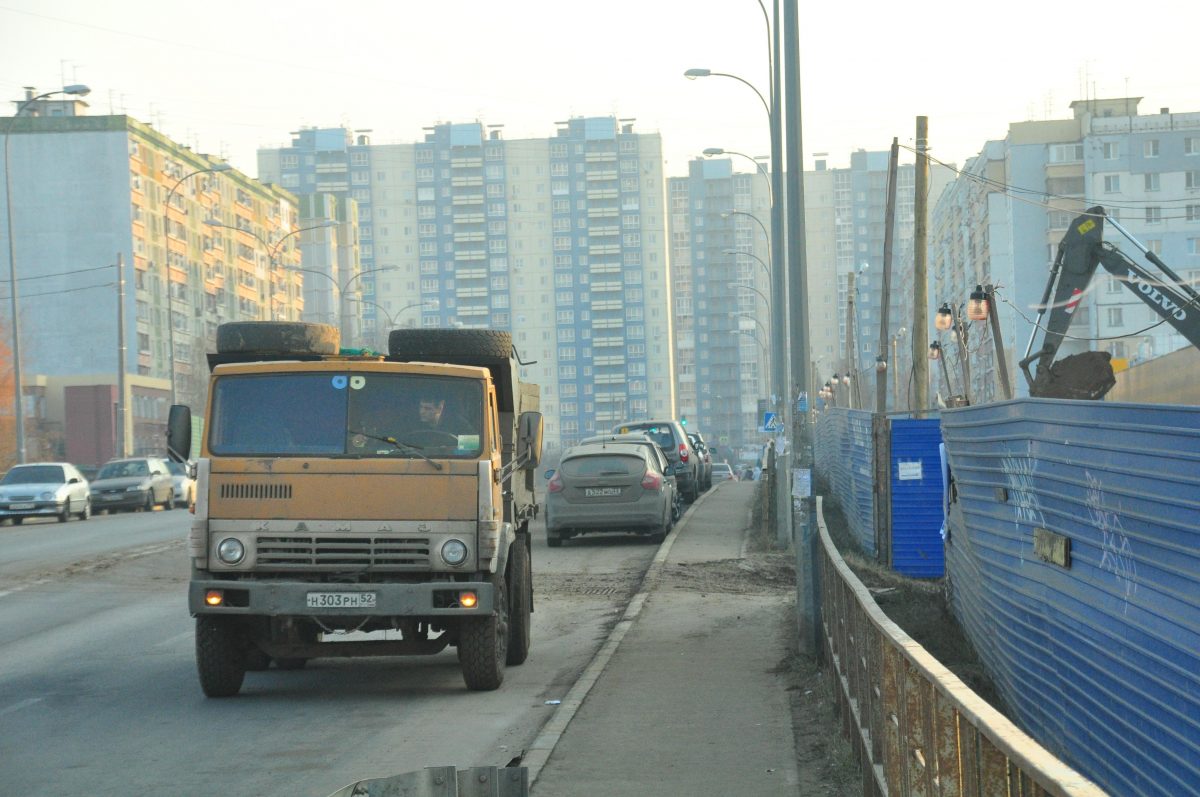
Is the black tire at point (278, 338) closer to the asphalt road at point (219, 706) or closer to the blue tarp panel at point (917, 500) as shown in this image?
the asphalt road at point (219, 706)

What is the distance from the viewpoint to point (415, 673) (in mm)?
12000

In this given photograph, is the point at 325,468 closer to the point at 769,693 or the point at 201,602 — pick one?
the point at 201,602

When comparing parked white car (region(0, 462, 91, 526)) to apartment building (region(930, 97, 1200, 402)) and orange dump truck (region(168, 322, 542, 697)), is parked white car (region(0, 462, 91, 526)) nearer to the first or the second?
orange dump truck (region(168, 322, 542, 697))

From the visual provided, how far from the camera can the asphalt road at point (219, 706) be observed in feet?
26.7

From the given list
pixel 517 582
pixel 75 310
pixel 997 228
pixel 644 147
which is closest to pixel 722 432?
pixel 644 147

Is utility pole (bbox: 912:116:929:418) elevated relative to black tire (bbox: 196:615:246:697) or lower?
elevated

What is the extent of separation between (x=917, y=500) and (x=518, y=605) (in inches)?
312

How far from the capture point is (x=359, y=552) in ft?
33.4

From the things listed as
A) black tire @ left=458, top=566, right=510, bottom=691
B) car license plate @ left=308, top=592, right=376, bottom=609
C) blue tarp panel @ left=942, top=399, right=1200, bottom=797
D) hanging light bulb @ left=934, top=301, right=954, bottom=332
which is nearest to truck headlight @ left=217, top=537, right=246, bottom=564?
car license plate @ left=308, top=592, right=376, bottom=609

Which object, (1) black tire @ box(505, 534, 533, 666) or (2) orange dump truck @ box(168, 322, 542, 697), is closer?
(2) orange dump truck @ box(168, 322, 542, 697)

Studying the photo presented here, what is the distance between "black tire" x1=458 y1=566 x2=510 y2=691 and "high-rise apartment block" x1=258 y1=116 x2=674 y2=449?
15050cm

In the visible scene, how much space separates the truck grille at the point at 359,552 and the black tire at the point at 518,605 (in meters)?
1.78

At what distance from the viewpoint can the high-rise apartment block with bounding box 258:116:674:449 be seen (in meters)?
163

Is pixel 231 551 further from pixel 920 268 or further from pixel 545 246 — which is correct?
pixel 545 246
